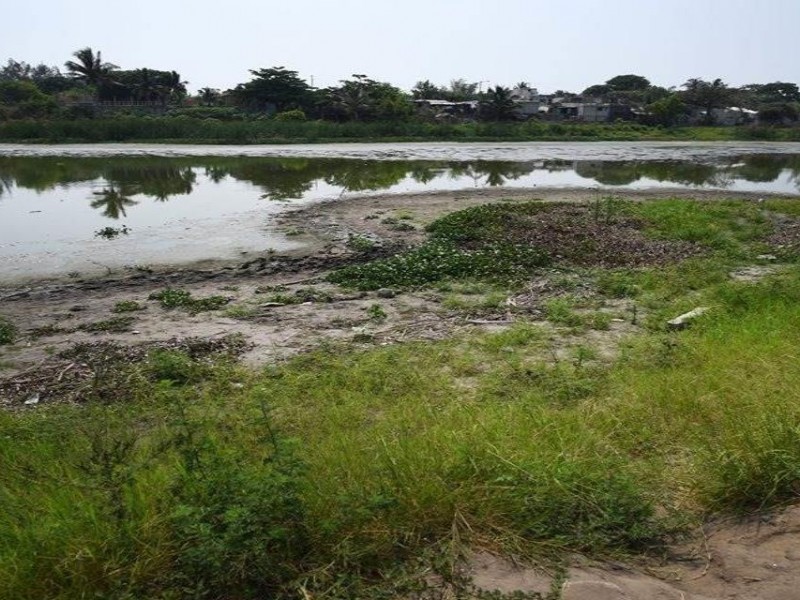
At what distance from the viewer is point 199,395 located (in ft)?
17.4

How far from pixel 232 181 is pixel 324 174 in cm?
381

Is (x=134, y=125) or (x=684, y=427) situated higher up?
(x=134, y=125)

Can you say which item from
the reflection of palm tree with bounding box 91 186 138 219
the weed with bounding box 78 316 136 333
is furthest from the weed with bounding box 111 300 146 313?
the reflection of palm tree with bounding box 91 186 138 219

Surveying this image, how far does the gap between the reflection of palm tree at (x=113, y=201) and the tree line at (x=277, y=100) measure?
30.7 metres

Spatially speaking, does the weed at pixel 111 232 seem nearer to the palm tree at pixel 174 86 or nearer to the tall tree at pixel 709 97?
the palm tree at pixel 174 86

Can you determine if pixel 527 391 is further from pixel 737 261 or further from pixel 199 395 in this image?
pixel 737 261

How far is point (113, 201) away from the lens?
17.2m

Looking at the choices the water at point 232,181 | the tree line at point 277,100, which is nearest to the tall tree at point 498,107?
the tree line at point 277,100

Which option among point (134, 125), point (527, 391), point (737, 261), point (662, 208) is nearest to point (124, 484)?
point (527, 391)

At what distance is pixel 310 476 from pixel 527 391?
2528 millimetres

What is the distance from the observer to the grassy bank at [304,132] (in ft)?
124

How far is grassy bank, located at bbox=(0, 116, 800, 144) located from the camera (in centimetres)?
3778

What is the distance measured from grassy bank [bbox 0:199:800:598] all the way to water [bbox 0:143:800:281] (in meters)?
6.25

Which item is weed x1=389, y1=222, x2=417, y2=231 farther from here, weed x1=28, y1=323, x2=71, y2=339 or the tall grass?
the tall grass
